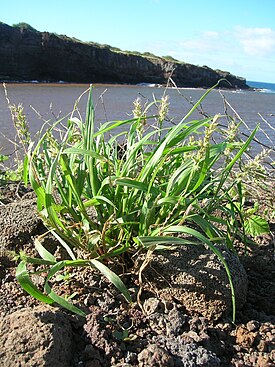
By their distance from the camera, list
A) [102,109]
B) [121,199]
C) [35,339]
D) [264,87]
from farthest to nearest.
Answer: [264,87] → [102,109] → [121,199] → [35,339]

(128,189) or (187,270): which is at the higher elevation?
(128,189)

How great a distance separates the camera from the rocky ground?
1.14 meters

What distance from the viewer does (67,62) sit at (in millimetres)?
48750

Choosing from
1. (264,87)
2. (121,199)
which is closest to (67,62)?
(121,199)

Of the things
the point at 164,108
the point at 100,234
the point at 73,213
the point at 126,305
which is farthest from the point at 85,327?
the point at 164,108

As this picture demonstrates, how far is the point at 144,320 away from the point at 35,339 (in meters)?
0.35

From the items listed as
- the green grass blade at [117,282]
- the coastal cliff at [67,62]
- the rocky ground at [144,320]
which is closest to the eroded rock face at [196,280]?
the rocky ground at [144,320]

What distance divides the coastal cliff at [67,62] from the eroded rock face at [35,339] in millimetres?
43339

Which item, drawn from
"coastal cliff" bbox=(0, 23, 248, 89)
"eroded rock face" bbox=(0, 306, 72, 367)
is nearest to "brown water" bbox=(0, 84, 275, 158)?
"eroded rock face" bbox=(0, 306, 72, 367)

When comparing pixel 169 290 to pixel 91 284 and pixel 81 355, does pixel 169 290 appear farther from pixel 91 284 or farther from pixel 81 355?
pixel 81 355

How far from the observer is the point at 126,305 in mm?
1389

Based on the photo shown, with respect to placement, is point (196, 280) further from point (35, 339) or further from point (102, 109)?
point (102, 109)

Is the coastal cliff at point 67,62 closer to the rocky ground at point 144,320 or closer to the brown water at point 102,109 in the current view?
the brown water at point 102,109

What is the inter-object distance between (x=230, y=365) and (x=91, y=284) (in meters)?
0.50
